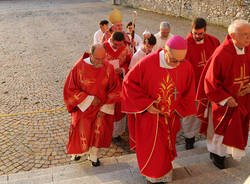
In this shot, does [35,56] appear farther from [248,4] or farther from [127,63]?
[248,4]

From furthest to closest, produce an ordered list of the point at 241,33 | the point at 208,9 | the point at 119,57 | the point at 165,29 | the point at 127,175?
the point at 208,9, the point at 165,29, the point at 119,57, the point at 127,175, the point at 241,33

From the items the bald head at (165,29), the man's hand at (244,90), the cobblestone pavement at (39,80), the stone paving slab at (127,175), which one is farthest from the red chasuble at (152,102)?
the bald head at (165,29)

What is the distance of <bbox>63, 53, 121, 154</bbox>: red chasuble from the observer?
3959mm

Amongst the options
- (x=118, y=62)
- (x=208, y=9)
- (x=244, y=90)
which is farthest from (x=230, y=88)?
(x=208, y=9)

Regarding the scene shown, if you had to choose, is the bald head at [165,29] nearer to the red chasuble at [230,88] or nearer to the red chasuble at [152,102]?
the red chasuble at [230,88]

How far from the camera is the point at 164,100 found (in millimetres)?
3504

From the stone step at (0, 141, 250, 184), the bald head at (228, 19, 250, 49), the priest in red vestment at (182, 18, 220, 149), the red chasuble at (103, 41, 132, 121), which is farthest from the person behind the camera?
the red chasuble at (103, 41, 132, 121)

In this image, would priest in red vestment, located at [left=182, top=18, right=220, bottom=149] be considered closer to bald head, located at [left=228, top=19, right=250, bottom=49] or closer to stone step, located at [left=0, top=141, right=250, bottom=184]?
stone step, located at [left=0, top=141, right=250, bottom=184]

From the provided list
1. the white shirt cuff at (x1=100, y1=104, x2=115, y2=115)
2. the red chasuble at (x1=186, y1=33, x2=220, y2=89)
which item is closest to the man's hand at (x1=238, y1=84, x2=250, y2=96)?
the red chasuble at (x1=186, y1=33, x2=220, y2=89)

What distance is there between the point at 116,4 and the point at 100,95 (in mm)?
21267

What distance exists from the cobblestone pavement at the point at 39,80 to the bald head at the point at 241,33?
88.1 inches

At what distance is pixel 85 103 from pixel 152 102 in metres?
1.07

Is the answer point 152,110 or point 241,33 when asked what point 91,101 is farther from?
point 241,33

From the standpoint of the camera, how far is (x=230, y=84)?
12.0 feet
